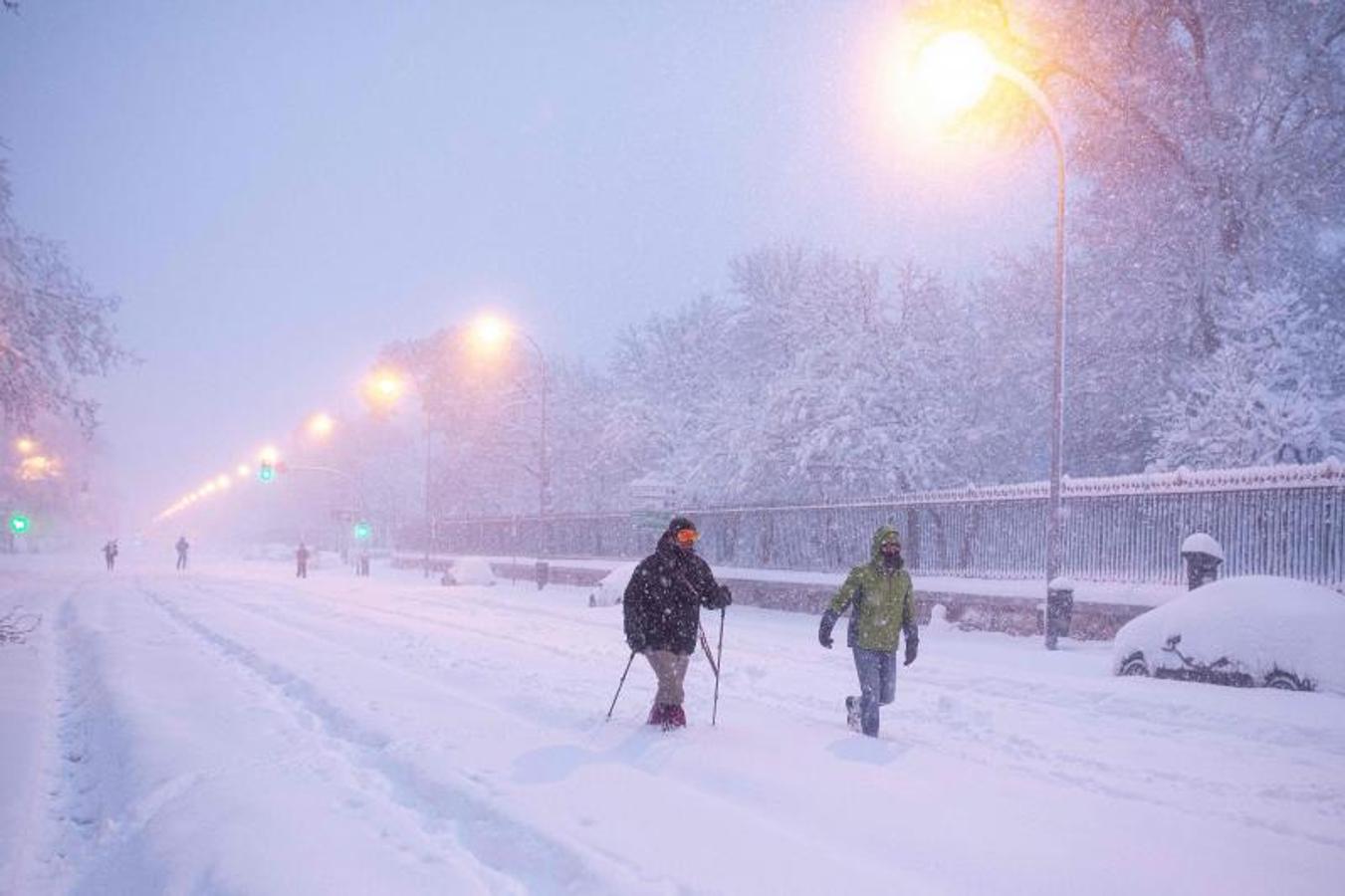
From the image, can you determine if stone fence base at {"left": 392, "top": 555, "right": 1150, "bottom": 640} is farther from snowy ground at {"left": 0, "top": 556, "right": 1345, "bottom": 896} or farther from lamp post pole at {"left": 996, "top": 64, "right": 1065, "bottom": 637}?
snowy ground at {"left": 0, "top": 556, "right": 1345, "bottom": 896}

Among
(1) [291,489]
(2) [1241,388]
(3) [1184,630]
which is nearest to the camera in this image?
(3) [1184,630]

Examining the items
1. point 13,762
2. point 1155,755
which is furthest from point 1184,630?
point 13,762

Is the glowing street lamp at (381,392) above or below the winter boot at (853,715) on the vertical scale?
above

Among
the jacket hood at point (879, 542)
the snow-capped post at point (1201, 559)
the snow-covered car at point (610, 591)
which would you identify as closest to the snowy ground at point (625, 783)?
the jacket hood at point (879, 542)

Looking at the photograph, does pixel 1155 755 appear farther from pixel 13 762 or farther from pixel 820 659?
pixel 13 762

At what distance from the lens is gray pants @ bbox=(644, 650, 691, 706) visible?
7.66m

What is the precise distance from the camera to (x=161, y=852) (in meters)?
4.75

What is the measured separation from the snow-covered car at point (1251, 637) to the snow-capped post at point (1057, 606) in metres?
3.04

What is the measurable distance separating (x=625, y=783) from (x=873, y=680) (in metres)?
2.82

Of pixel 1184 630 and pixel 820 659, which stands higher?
pixel 1184 630

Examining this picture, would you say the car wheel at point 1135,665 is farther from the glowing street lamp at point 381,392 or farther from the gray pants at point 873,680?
the glowing street lamp at point 381,392

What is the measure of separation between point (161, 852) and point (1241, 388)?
64.0 feet

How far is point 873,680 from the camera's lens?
25.7ft

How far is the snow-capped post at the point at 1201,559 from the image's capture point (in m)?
13.2
